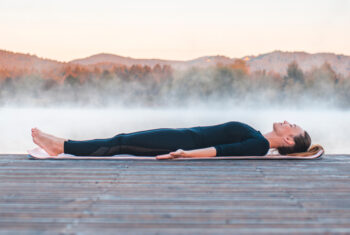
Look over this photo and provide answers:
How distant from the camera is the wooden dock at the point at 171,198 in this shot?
4.14 ft

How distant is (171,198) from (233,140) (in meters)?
1.17

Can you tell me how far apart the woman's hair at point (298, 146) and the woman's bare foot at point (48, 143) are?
5.45 feet

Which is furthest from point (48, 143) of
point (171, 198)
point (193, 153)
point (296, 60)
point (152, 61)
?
point (296, 60)

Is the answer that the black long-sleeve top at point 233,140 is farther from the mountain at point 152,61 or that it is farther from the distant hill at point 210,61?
the mountain at point 152,61

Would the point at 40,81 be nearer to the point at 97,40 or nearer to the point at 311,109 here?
the point at 97,40

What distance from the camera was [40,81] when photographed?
23438 millimetres

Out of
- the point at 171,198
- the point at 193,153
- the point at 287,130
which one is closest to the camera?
the point at 171,198

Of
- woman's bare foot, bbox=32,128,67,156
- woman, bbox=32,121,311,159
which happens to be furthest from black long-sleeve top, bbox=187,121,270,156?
woman's bare foot, bbox=32,128,67,156

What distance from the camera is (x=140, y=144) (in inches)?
100

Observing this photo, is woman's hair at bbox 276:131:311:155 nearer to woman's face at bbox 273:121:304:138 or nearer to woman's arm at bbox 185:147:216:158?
woman's face at bbox 273:121:304:138

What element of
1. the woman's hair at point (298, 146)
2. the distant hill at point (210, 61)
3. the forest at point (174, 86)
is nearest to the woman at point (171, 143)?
the woman's hair at point (298, 146)

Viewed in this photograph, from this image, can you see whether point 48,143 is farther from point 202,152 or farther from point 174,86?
point 174,86

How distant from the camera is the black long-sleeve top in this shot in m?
2.50

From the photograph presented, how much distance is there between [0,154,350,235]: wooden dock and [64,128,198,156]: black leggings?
0.63 feet
